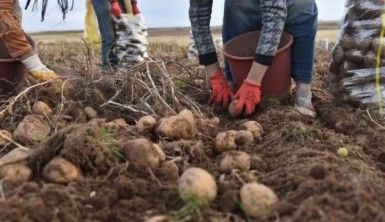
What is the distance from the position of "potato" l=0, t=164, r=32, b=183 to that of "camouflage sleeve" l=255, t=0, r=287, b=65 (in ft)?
3.90

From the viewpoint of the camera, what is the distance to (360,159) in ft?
6.54

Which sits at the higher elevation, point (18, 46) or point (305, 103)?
point (18, 46)

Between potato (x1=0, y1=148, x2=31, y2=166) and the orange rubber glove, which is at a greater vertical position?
potato (x1=0, y1=148, x2=31, y2=166)

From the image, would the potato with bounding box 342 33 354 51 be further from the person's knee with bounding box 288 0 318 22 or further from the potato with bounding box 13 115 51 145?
the potato with bounding box 13 115 51 145

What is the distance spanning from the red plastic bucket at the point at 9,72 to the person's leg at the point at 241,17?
104cm

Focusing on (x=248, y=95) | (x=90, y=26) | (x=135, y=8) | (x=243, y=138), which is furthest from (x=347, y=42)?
(x=90, y=26)

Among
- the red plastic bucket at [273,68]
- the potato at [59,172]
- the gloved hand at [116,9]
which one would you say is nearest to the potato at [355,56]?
the red plastic bucket at [273,68]

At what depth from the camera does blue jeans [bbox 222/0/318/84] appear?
269 centimetres

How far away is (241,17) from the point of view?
2.85m

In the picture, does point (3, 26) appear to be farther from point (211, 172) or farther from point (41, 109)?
point (211, 172)

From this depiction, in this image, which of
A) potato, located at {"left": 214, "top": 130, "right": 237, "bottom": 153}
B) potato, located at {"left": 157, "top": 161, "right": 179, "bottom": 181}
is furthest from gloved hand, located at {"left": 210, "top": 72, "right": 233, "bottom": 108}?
potato, located at {"left": 157, "top": 161, "right": 179, "bottom": 181}

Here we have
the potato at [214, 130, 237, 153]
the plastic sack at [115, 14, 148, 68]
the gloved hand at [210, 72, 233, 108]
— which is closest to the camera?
the potato at [214, 130, 237, 153]

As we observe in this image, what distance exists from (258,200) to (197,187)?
0.51 feet

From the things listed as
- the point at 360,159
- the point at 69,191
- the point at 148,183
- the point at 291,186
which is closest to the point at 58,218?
the point at 69,191
